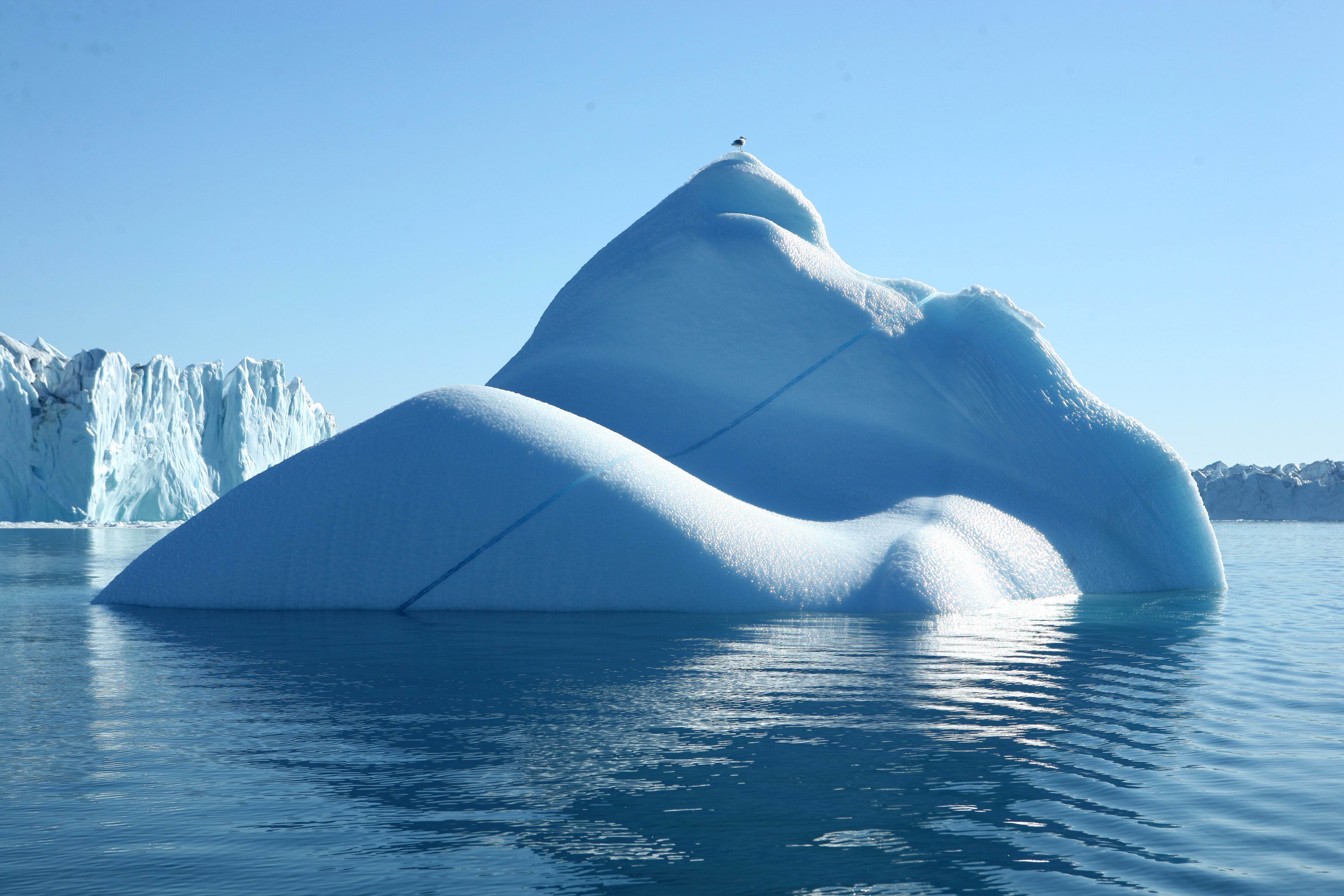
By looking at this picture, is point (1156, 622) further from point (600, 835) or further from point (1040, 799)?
point (600, 835)

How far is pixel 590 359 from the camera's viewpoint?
19.2m

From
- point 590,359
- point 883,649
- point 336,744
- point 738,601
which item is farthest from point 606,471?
Answer: point 336,744

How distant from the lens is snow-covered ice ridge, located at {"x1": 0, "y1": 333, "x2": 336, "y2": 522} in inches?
1938

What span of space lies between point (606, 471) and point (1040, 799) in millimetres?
8964

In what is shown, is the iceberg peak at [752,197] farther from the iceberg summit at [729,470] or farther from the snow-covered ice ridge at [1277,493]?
the snow-covered ice ridge at [1277,493]

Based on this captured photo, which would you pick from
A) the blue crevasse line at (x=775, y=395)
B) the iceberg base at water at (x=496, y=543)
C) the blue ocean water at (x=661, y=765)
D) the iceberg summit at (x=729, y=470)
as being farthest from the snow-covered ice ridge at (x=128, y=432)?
the blue ocean water at (x=661, y=765)

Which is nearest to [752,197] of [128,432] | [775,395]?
[775,395]

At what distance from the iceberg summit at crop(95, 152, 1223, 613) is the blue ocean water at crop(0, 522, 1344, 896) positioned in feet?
7.68

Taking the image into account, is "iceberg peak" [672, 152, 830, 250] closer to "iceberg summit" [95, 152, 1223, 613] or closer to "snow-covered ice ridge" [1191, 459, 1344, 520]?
"iceberg summit" [95, 152, 1223, 613]

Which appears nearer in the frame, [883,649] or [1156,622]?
[883,649]

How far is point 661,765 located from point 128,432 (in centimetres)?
5515

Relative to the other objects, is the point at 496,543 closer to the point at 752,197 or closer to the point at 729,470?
the point at 729,470

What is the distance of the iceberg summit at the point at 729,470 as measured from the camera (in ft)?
42.5

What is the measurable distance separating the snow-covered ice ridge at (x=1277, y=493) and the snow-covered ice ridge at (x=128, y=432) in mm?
78026
